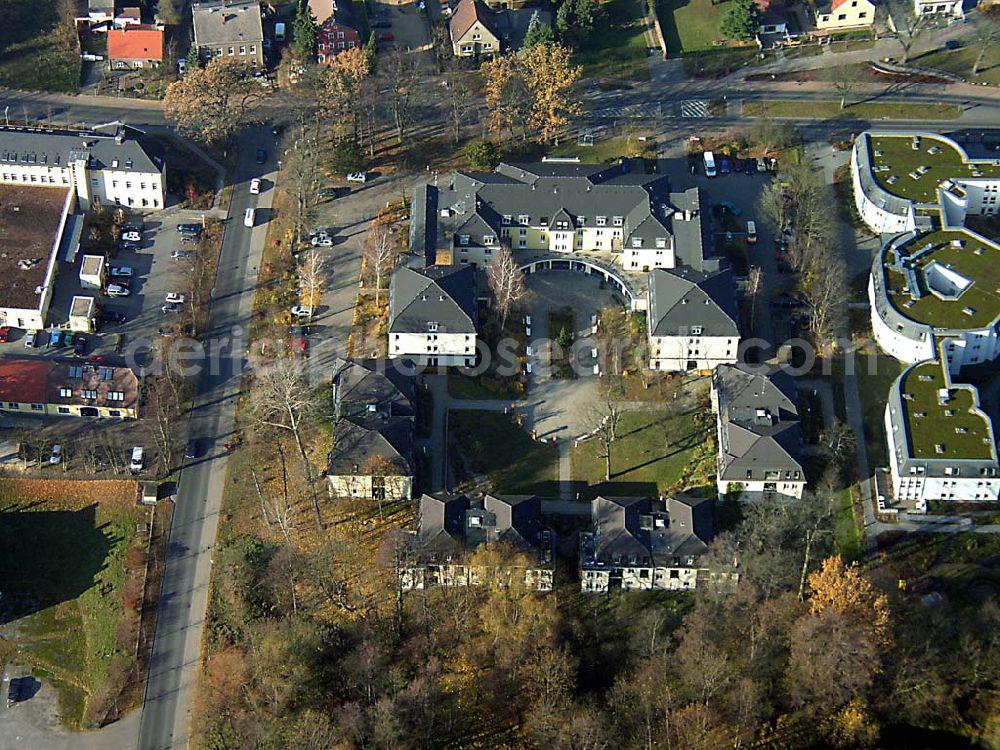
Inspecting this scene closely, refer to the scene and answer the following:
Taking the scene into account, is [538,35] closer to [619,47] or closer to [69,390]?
[619,47]

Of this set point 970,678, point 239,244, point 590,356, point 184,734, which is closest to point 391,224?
point 239,244

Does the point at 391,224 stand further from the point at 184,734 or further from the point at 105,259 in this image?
the point at 184,734

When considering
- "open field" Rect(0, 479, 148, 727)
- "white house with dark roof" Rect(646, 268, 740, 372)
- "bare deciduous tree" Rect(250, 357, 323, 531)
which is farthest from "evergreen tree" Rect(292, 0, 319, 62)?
"open field" Rect(0, 479, 148, 727)

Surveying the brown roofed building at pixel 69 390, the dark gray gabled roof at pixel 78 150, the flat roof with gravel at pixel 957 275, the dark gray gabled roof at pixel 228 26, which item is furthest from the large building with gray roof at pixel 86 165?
the flat roof with gravel at pixel 957 275

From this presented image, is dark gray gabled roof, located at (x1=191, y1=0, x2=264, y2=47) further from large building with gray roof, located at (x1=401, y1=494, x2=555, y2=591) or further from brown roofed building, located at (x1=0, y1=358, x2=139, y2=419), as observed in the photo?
large building with gray roof, located at (x1=401, y1=494, x2=555, y2=591)

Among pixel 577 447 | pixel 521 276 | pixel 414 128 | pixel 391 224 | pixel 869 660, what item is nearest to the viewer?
pixel 869 660

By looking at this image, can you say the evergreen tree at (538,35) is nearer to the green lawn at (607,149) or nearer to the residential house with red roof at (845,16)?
the green lawn at (607,149)

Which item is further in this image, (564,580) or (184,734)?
(564,580)
